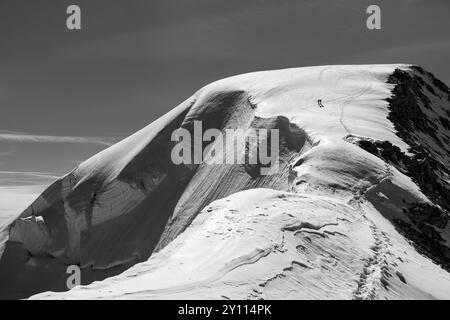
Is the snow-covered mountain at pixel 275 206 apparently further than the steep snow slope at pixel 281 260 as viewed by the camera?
Yes

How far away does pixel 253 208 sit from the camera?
15938 millimetres

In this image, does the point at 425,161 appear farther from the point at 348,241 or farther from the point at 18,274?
the point at 18,274

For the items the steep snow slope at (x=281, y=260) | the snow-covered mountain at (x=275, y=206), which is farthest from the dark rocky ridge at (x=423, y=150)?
the steep snow slope at (x=281, y=260)

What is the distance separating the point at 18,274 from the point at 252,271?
37.8 meters

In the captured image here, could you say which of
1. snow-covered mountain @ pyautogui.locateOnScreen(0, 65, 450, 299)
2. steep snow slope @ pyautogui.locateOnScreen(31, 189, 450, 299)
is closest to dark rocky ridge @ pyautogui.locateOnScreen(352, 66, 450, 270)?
snow-covered mountain @ pyautogui.locateOnScreen(0, 65, 450, 299)

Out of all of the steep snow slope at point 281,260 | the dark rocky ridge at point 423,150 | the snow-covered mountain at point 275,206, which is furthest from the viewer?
the dark rocky ridge at point 423,150

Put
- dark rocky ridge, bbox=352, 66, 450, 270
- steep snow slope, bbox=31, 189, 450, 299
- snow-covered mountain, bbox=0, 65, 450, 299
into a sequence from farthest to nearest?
dark rocky ridge, bbox=352, 66, 450, 270 < snow-covered mountain, bbox=0, 65, 450, 299 < steep snow slope, bbox=31, 189, 450, 299

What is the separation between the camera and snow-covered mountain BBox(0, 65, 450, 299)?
1218cm

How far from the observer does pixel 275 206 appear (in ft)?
52.4

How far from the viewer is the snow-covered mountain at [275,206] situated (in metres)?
12.2

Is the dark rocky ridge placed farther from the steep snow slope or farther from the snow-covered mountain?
the steep snow slope

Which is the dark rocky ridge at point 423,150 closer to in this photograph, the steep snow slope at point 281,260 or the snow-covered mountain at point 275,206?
the snow-covered mountain at point 275,206

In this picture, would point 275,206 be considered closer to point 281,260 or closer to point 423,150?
point 281,260

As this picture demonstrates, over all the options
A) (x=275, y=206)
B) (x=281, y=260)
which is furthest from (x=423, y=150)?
(x=281, y=260)
